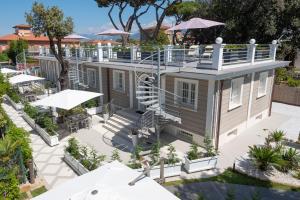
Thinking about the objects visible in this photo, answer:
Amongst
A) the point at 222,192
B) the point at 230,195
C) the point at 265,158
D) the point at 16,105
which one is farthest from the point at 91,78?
the point at 230,195

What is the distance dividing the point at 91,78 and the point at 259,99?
41.5 feet

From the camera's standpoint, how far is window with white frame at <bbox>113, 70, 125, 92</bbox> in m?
16.4

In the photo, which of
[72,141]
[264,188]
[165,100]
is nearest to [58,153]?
[72,141]

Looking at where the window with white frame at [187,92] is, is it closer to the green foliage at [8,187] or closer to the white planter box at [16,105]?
the green foliage at [8,187]

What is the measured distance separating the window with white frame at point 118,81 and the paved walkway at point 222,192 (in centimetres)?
899

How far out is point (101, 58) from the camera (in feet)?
58.3

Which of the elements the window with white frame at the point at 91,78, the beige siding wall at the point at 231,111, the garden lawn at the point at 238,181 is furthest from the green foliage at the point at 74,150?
the window with white frame at the point at 91,78

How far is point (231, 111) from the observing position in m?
12.6

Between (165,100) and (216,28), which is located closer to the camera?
(165,100)

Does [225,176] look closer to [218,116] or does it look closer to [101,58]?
[218,116]

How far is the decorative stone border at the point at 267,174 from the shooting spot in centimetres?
941

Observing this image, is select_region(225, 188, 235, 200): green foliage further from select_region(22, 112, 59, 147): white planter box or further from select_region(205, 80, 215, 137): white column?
select_region(22, 112, 59, 147): white planter box

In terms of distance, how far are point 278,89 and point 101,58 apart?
15.3 m

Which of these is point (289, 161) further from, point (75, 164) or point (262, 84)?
point (75, 164)
